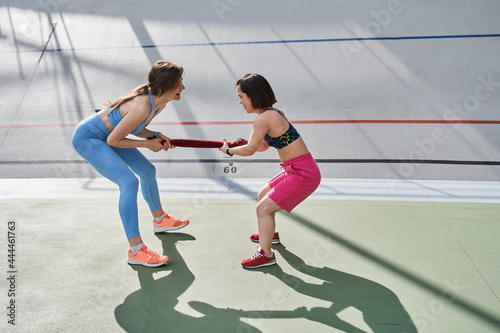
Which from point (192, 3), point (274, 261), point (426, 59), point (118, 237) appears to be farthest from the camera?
point (192, 3)

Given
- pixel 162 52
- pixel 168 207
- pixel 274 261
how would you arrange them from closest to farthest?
pixel 274 261 < pixel 168 207 < pixel 162 52

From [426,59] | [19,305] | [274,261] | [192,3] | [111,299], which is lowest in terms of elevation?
[19,305]

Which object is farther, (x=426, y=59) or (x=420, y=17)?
(x=420, y=17)

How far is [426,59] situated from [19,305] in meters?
5.54

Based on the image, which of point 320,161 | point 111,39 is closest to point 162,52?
point 111,39

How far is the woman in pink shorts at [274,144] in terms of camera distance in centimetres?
272

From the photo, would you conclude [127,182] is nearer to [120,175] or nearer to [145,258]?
[120,175]

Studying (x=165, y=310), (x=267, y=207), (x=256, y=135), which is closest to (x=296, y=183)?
(x=267, y=207)

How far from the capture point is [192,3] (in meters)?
6.92

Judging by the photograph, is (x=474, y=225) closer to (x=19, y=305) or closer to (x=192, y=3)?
(x=19, y=305)

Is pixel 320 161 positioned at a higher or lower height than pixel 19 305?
higher

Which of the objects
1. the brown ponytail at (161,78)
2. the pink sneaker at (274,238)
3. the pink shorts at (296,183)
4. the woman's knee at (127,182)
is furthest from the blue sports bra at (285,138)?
the woman's knee at (127,182)

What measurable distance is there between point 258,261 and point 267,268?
0.08 m

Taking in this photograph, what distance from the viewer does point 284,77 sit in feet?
19.2
